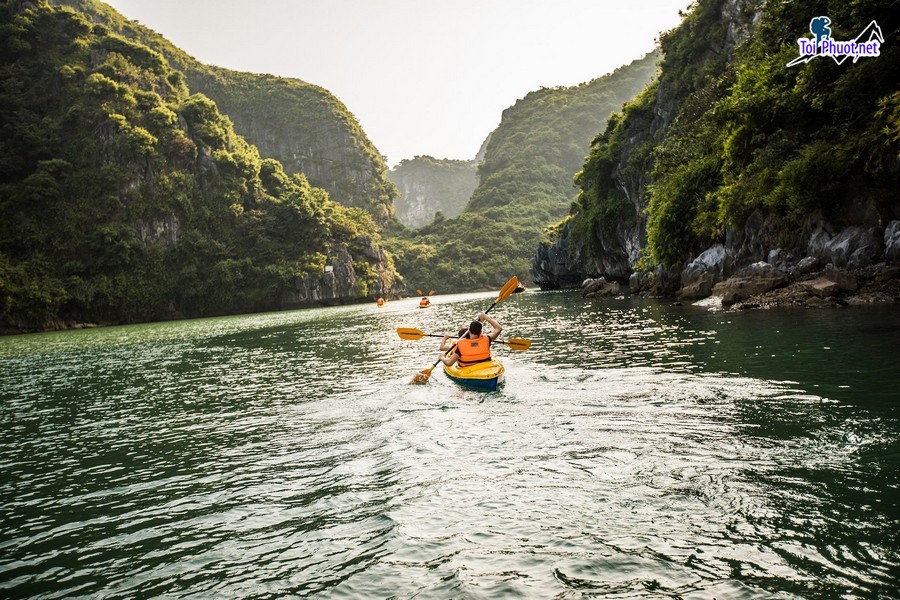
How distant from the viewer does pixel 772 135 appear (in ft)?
69.9

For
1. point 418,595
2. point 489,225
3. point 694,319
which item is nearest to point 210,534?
point 418,595

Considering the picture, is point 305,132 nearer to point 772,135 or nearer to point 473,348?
point 772,135

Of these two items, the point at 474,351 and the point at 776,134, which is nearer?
the point at 474,351

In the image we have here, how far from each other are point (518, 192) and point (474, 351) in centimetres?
13337

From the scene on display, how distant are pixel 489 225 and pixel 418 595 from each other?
123m

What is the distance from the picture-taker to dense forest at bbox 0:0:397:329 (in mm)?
59812

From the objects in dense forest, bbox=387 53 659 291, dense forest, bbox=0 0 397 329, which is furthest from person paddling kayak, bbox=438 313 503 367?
dense forest, bbox=387 53 659 291

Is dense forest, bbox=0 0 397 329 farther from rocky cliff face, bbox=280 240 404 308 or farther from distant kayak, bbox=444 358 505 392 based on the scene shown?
distant kayak, bbox=444 358 505 392

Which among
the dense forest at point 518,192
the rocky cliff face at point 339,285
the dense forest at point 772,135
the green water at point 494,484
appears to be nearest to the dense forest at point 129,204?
the rocky cliff face at point 339,285

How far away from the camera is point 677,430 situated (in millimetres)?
7152

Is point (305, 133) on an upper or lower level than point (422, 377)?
upper

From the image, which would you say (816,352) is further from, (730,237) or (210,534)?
(730,237)

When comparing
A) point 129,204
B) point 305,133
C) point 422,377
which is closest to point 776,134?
point 422,377

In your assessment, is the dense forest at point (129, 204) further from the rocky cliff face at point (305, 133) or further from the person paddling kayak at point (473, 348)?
the rocky cliff face at point (305, 133)
